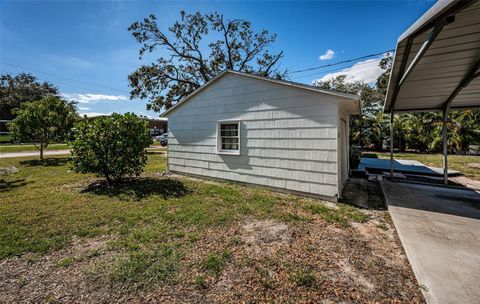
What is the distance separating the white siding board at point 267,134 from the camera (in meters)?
4.98

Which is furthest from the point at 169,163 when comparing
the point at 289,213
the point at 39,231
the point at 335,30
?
the point at 335,30

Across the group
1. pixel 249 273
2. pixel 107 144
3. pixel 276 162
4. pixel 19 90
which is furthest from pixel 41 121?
pixel 19 90

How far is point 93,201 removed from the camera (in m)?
5.00

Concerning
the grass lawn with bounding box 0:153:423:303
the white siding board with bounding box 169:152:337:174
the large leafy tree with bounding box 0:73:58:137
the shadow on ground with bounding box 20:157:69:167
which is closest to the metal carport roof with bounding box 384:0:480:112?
the white siding board with bounding box 169:152:337:174

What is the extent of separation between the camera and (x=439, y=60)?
3965mm

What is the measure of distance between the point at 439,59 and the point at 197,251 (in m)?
5.62

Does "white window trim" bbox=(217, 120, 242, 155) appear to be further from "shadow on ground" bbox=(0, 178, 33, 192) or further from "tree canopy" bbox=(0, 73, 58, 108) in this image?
"tree canopy" bbox=(0, 73, 58, 108)

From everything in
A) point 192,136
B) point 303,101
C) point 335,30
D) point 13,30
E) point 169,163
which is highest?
point 335,30

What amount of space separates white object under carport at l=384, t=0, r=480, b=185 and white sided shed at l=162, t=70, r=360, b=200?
1164mm

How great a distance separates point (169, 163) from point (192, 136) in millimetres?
1903

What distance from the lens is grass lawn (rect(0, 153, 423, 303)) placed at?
2104 mm

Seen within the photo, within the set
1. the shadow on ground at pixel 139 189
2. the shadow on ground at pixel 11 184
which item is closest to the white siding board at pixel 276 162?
the shadow on ground at pixel 139 189

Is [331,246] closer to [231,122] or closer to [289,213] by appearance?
[289,213]

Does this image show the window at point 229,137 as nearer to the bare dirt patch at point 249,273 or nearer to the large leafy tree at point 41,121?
the bare dirt patch at point 249,273
